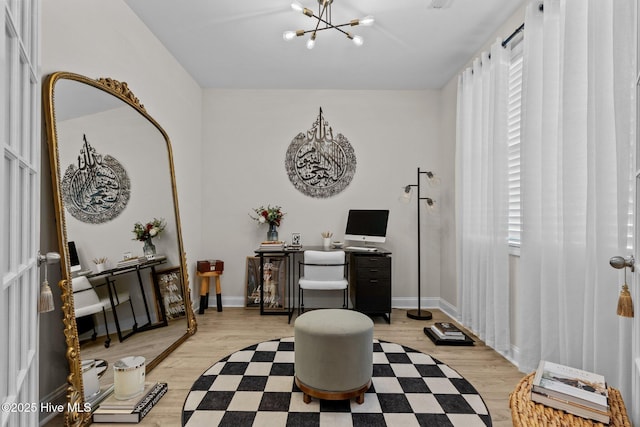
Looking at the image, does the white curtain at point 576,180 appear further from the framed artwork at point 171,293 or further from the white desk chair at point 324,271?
the framed artwork at point 171,293

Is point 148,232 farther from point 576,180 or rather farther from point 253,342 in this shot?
point 576,180

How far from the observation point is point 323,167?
407 cm

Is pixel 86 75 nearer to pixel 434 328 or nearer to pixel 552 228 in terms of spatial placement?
pixel 552 228

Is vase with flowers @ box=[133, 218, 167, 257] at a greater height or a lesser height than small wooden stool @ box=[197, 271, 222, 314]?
greater

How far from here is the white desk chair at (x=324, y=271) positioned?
339 cm

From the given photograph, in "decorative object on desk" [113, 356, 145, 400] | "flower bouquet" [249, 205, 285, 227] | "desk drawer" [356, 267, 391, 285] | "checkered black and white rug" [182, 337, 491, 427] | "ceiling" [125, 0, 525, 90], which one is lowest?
"checkered black and white rug" [182, 337, 491, 427]

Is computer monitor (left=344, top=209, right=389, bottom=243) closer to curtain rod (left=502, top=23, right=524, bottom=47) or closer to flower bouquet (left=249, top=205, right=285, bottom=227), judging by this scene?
flower bouquet (left=249, top=205, right=285, bottom=227)

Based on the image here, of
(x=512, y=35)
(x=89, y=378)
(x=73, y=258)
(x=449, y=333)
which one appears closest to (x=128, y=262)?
(x=73, y=258)

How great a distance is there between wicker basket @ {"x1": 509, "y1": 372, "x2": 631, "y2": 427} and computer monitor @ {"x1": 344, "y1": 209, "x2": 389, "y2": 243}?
2384 mm

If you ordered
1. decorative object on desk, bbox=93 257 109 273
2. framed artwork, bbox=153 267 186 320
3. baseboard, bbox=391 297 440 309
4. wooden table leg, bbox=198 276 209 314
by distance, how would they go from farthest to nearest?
baseboard, bbox=391 297 440 309 → wooden table leg, bbox=198 276 209 314 → framed artwork, bbox=153 267 186 320 → decorative object on desk, bbox=93 257 109 273

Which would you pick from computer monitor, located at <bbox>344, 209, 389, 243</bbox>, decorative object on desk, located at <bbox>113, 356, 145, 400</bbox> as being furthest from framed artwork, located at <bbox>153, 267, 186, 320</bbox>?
computer monitor, located at <bbox>344, 209, 389, 243</bbox>

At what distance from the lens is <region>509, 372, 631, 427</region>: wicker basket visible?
1185 millimetres

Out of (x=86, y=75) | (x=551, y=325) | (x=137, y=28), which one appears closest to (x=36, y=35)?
(x=86, y=75)

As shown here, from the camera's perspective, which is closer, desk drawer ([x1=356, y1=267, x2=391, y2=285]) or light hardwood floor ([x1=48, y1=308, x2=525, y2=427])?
light hardwood floor ([x1=48, y1=308, x2=525, y2=427])
